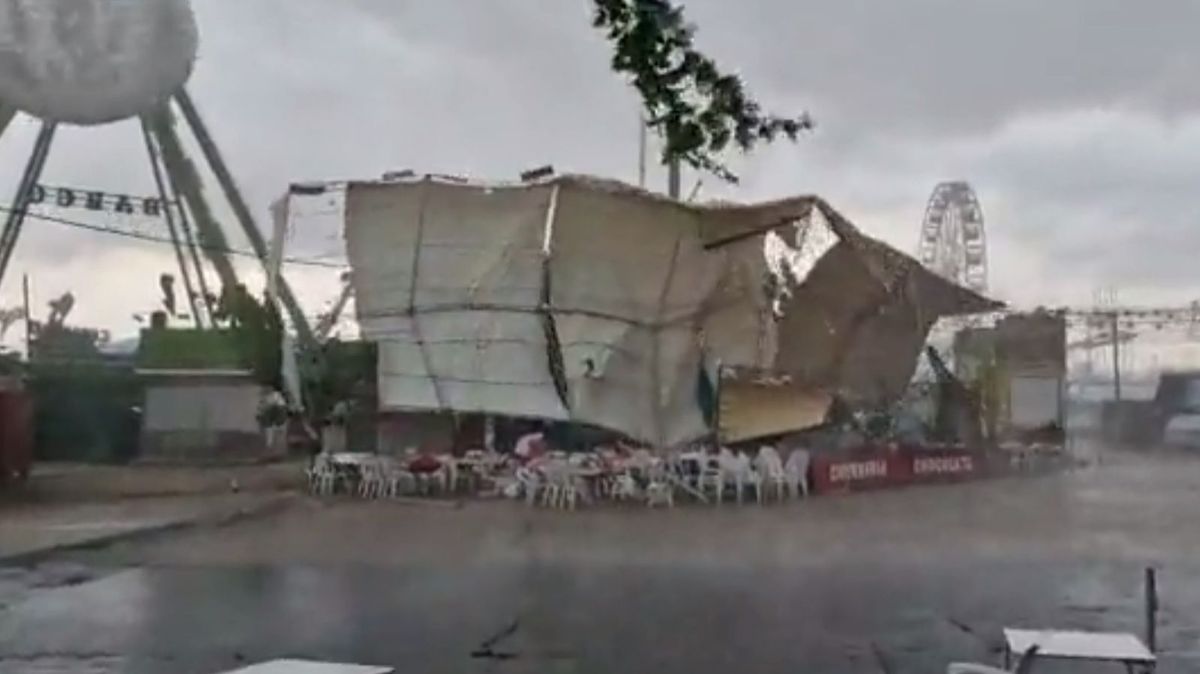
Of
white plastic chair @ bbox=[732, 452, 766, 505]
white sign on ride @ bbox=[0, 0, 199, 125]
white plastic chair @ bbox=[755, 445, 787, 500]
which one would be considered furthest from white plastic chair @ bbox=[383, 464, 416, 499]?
white sign on ride @ bbox=[0, 0, 199, 125]

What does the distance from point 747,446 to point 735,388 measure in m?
1.21

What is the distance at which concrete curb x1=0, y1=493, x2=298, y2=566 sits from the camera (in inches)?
624

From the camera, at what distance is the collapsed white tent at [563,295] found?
27.7 metres

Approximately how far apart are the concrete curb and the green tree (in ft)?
37.5

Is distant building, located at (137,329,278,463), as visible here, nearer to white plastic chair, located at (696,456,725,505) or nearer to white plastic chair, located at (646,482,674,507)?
white plastic chair, located at (646,482,674,507)

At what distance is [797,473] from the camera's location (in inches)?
980

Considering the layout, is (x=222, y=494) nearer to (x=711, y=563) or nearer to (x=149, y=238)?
(x=711, y=563)

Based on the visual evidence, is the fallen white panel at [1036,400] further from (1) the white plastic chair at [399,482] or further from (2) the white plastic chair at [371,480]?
(2) the white plastic chair at [371,480]

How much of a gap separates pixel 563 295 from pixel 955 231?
3092 cm

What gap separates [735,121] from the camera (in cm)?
603

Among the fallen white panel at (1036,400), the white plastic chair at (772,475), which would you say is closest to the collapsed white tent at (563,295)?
the white plastic chair at (772,475)

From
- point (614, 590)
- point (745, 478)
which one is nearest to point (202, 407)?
point (745, 478)

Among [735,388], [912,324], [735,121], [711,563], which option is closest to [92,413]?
[735,388]

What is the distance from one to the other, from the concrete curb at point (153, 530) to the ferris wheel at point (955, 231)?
34149 millimetres
